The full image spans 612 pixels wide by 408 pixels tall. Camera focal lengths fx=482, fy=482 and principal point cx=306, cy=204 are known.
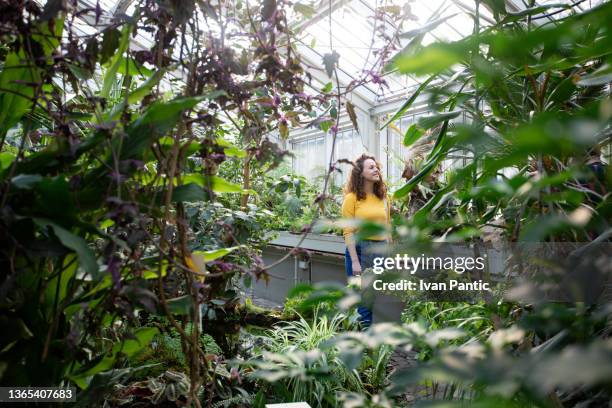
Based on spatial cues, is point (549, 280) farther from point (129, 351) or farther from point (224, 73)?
point (129, 351)

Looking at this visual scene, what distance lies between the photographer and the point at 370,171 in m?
3.16

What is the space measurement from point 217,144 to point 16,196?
395 millimetres

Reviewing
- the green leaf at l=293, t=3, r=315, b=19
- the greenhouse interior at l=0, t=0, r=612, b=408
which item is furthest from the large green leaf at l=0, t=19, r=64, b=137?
the green leaf at l=293, t=3, r=315, b=19

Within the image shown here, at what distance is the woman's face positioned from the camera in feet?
10.4


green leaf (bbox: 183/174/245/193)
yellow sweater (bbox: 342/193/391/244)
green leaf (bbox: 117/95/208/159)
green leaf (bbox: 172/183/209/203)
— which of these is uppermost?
yellow sweater (bbox: 342/193/391/244)

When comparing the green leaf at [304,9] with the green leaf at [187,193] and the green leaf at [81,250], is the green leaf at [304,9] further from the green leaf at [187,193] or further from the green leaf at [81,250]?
the green leaf at [81,250]

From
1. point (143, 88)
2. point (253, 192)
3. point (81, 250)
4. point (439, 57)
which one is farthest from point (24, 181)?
point (439, 57)

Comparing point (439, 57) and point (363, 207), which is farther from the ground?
point (363, 207)

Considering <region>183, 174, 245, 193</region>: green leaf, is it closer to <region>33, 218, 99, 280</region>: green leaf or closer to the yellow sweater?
<region>33, 218, 99, 280</region>: green leaf

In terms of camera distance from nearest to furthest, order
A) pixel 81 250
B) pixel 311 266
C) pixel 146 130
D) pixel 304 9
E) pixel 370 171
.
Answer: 1. pixel 81 250
2. pixel 146 130
3. pixel 304 9
4. pixel 370 171
5. pixel 311 266

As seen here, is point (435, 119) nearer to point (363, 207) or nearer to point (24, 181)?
point (24, 181)

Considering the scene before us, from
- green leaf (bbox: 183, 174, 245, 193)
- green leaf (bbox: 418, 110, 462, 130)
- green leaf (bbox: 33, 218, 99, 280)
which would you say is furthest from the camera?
green leaf (bbox: 418, 110, 462, 130)

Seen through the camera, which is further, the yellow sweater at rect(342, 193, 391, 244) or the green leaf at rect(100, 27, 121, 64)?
the yellow sweater at rect(342, 193, 391, 244)

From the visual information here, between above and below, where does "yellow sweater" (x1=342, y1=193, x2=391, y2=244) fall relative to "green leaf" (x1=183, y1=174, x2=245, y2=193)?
above
